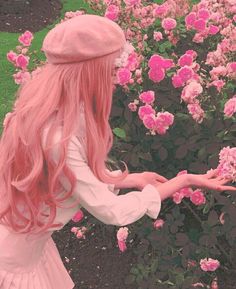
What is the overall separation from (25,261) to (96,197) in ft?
2.01

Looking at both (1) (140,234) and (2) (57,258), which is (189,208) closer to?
(1) (140,234)

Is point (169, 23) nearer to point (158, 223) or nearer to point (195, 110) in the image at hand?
point (195, 110)

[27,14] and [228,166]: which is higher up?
[228,166]

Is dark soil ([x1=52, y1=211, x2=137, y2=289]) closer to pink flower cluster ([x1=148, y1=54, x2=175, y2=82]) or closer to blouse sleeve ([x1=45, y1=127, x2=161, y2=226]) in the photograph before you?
pink flower cluster ([x1=148, y1=54, x2=175, y2=82])

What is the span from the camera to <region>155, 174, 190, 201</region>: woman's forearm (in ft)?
8.81

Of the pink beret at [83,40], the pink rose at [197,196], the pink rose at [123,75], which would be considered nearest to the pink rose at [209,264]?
the pink rose at [197,196]

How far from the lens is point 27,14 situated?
842cm

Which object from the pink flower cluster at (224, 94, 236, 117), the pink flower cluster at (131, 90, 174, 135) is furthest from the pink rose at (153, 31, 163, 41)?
the pink flower cluster at (224, 94, 236, 117)

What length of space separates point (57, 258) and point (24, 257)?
1.00 feet

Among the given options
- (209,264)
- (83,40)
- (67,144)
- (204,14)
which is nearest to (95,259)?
(209,264)

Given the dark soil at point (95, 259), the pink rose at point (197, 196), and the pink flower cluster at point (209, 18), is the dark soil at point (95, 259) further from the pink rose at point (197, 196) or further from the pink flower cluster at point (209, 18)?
the pink flower cluster at point (209, 18)

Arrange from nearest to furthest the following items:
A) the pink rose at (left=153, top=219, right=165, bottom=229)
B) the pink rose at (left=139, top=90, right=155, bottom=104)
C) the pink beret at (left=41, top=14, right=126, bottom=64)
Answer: the pink beret at (left=41, top=14, right=126, bottom=64)
the pink rose at (left=139, top=90, right=155, bottom=104)
the pink rose at (left=153, top=219, right=165, bottom=229)

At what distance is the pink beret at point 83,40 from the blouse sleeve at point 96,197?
0.31 metres

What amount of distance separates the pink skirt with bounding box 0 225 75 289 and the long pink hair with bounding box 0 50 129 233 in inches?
6.3
